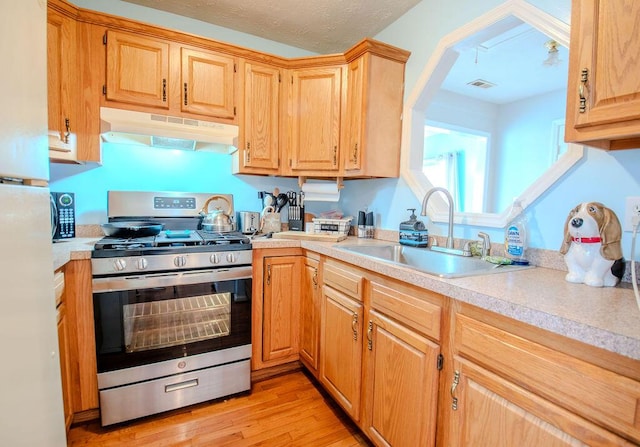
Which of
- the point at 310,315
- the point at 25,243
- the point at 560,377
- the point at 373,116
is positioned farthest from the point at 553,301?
the point at 373,116

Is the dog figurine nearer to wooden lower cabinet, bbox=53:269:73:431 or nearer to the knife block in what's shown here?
the knife block

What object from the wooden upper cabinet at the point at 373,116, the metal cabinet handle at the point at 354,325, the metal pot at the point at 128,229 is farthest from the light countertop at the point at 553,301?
the wooden upper cabinet at the point at 373,116

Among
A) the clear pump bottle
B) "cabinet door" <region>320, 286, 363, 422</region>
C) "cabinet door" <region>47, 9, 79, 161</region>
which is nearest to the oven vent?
the clear pump bottle

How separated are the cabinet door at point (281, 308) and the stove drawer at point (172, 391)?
216 mm

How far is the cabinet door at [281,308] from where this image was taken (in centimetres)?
201

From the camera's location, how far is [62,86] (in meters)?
1.68

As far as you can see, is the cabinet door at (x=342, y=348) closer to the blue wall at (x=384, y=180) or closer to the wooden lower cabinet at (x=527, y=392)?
the wooden lower cabinet at (x=527, y=392)

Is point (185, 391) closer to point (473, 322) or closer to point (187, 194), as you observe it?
point (187, 194)

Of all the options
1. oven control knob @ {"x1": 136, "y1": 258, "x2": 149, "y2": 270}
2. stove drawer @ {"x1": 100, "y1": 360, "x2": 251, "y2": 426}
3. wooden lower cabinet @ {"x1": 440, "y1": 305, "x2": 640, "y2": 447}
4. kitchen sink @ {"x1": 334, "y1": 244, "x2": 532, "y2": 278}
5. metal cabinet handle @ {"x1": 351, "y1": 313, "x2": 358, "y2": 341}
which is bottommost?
stove drawer @ {"x1": 100, "y1": 360, "x2": 251, "y2": 426}

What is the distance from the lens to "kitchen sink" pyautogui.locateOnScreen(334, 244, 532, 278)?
1.26 meters

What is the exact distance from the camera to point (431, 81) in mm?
1951

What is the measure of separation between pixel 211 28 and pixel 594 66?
7.90 feet

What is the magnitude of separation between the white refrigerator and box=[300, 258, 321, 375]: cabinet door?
1.33 metres

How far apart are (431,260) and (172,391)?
5.37ft
